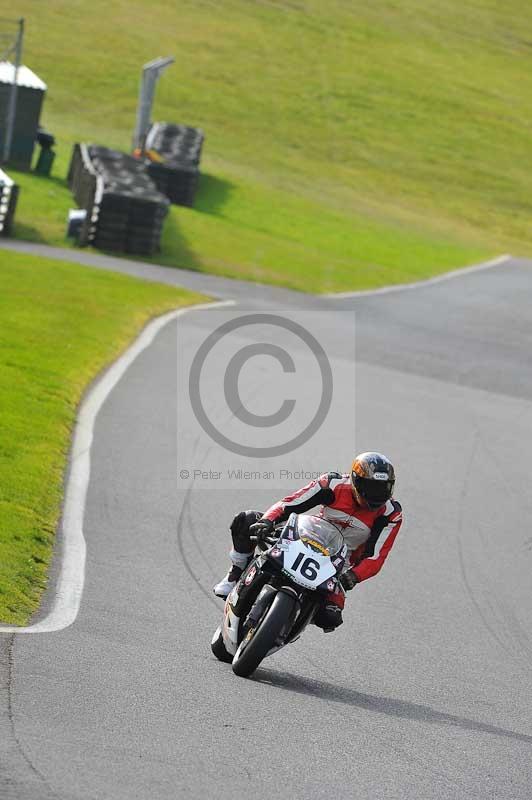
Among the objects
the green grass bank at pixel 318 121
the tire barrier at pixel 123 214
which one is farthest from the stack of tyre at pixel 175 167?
the tire barrier at pixel 123 214

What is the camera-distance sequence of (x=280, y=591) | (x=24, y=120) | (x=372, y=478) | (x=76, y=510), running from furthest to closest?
(x=24, y=120)
(x=76, y=510)
(x=372, y=478)
(x=280, y=591)

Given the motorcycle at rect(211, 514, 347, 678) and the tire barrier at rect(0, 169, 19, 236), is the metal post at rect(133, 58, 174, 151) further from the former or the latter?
the motorcycle at rect(211, 514, 347, 678)

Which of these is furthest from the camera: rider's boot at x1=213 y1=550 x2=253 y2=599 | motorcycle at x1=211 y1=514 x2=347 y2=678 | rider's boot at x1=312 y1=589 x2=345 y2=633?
rider's boot at x1=213 y1=550 x2=253 y2=599

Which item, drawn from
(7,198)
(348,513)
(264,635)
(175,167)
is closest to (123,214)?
(7,198)

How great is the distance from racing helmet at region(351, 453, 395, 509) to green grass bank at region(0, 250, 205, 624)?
2.60 m

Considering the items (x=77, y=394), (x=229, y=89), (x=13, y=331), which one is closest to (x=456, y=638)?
(x=77, y=394)

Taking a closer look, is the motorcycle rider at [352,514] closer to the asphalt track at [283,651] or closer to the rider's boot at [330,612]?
the rider's boot at [330,612]

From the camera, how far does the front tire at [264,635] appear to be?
8.63 meters

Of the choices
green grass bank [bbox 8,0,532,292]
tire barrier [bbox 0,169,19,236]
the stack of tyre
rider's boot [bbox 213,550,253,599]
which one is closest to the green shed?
green grass bank [bbox 8,0,532,292]

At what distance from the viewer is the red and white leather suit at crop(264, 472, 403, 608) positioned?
31.3 feet

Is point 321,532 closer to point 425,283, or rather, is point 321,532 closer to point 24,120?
point 425,283

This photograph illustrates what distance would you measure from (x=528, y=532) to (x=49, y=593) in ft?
22.5

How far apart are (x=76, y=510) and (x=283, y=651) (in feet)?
12.7

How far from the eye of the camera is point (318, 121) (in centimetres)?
7400
